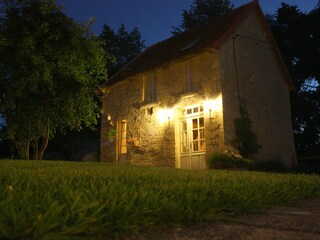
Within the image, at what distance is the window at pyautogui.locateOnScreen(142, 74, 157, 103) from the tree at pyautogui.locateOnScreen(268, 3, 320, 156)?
7.64 m

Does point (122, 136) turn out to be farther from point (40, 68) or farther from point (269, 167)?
point (269, 167)

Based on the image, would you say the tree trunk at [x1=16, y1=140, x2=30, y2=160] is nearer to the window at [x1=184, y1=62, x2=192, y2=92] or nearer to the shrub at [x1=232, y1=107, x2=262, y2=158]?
the window at [x1=184, y1=62, x2=192, y2=92]

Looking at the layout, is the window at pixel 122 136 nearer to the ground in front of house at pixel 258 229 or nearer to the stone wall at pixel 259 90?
the stone wall at pixel 259 90

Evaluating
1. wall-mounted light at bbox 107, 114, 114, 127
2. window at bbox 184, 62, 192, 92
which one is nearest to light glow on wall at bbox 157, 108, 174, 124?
window at bbox 184, 62, 192, 92

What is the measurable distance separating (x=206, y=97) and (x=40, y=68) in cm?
551

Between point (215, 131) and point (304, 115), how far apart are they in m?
8.01

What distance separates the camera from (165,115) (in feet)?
40.9

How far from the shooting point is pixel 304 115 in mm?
16375

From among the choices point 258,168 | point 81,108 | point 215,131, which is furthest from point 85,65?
point 258,168

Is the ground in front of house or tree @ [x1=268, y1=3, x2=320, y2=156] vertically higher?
tree @ [x1=268, y1=3, x2=320, y2=156]

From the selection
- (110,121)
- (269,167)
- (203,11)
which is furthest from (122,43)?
(269,167)

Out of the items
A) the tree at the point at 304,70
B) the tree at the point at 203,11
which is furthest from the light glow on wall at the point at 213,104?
the tree at the point at 203,11

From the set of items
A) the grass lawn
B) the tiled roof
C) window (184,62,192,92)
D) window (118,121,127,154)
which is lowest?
the grass lawn

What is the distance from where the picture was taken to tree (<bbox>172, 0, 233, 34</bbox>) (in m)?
29.5
